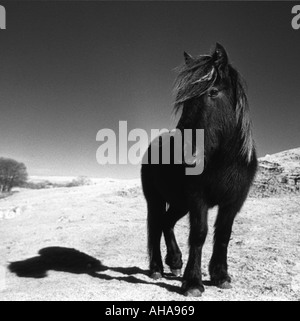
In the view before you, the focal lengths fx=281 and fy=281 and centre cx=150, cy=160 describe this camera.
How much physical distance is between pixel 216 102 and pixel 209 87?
0.18m

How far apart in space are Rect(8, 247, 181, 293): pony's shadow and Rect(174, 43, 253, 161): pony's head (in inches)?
76.7

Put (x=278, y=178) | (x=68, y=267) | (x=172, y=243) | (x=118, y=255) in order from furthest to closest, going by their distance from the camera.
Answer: (x=278, y=178), (x=118, y=255), (x=68, y=267), (x=172, y=243)

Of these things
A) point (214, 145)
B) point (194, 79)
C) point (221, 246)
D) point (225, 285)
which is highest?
point (194, 79)

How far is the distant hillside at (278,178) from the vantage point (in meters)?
8.75

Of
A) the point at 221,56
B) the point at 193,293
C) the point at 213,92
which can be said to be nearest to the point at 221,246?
the point at 193,293

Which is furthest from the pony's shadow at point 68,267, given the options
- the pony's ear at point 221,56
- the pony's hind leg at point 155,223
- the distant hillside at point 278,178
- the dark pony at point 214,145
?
the distant hillside at point 278,178

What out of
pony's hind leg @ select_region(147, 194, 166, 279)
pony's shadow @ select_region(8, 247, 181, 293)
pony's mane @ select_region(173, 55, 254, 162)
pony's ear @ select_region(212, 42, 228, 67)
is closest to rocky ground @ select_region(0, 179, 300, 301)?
pony's shadow @ select_region(8, 247, 181, 293)

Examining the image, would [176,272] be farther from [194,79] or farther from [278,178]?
[278,178]

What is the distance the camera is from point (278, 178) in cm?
920

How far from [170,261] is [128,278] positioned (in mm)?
700

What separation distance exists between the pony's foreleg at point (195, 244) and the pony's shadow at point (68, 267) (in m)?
0.41

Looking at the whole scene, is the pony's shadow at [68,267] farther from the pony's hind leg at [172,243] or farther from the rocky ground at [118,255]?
the pony's hind leg at [172,243]

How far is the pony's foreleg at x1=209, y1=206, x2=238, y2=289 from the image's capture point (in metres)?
3.33

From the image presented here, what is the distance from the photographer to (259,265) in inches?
158
